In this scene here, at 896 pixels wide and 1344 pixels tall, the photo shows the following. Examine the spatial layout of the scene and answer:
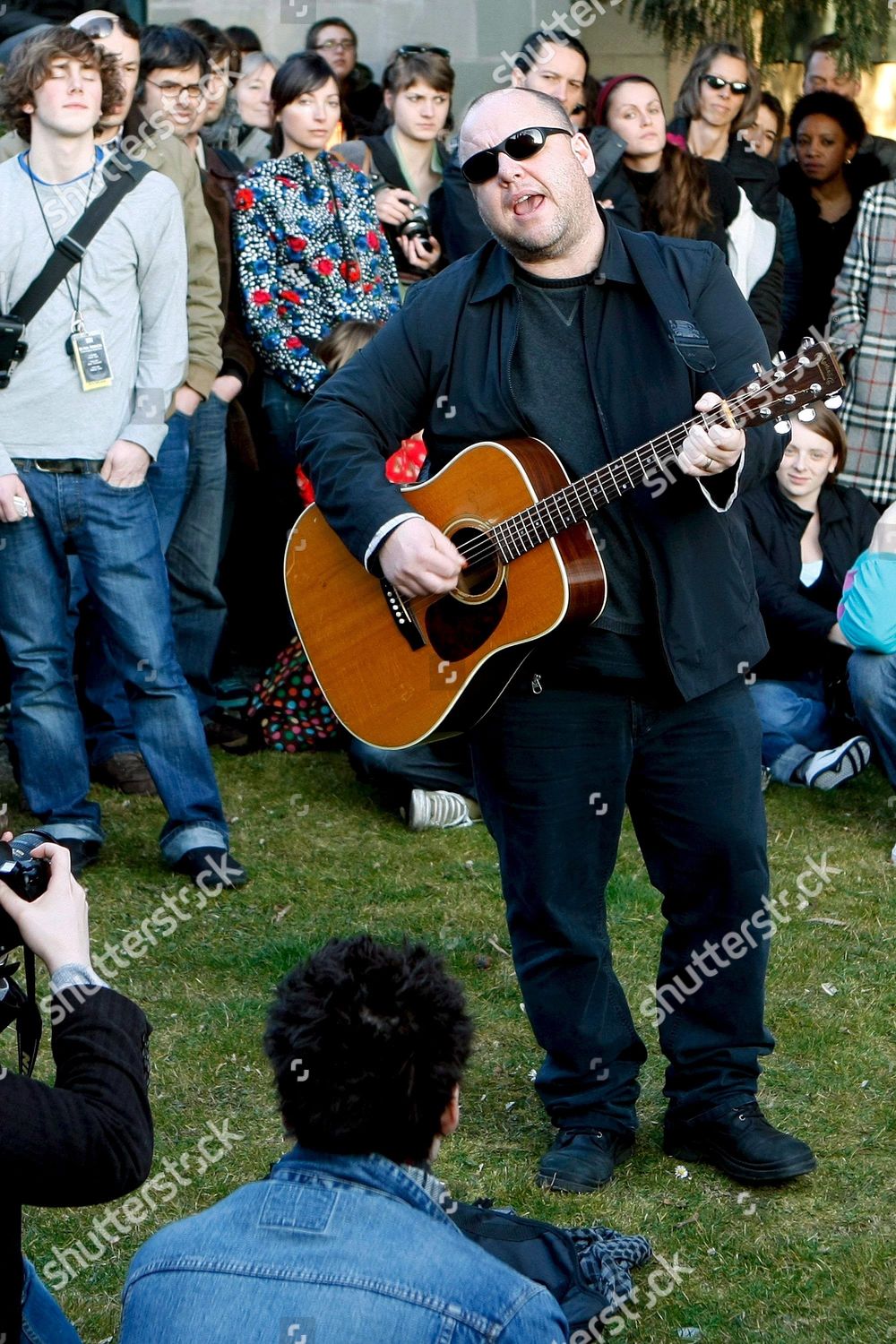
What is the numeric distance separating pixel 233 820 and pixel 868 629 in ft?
7.54

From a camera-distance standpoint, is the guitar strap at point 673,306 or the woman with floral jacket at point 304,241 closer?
the guitar strap at point 673,306

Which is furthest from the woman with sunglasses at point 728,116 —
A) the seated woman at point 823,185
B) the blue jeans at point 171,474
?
the blue jeans at point 171,474

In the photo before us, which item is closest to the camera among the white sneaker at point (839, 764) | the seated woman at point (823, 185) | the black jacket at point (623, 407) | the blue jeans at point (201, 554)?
the black jacket at point (623, 407)

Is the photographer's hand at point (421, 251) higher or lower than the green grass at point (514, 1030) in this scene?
higher

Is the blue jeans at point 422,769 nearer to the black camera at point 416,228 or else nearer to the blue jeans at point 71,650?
the blue jeans at point 71,650

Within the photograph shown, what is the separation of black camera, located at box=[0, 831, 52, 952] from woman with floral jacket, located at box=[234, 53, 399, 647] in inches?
176

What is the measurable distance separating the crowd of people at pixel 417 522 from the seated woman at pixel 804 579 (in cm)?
2

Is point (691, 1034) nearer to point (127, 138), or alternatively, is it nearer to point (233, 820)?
point (233, 820)

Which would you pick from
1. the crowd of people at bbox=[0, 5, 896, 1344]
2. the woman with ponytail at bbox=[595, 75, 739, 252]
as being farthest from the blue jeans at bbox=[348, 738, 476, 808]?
the woman with ponytail at bbox=[595, 75, 739, 252]

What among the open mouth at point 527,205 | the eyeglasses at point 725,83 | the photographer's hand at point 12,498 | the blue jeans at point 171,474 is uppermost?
the open mouth at point 527,205

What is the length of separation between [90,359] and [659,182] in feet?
8.92

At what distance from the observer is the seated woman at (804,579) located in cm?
631

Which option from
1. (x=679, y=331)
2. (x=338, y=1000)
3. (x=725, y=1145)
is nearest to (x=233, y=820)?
(x=725, y=1145)

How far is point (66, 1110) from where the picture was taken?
84.0 inches
